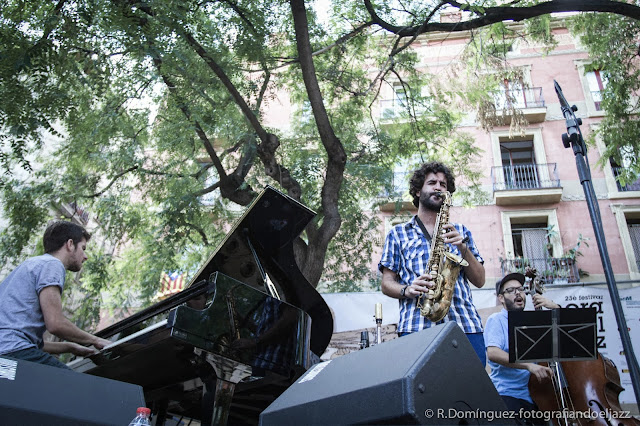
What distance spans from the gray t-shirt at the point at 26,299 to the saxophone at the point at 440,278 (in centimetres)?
236

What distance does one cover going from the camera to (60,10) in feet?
16.9

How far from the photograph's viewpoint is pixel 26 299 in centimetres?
312

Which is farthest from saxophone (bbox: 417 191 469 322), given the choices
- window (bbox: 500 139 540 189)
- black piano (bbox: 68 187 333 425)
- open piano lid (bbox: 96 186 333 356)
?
window (bbox: 500 139 540 189)

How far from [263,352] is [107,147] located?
21.8ft

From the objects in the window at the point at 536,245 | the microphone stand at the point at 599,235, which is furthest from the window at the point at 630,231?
the microphone stand at the point at 599,235

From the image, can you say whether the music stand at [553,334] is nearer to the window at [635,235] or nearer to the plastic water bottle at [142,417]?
the plastic water bottle at [142,417]

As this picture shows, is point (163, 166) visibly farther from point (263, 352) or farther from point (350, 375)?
point (350, 375)

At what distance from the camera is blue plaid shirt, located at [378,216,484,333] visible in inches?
120

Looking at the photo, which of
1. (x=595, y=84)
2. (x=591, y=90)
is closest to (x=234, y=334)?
(x=591, y=90)

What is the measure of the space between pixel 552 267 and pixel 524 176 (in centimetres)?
357

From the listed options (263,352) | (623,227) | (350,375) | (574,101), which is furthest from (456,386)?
(574,101)

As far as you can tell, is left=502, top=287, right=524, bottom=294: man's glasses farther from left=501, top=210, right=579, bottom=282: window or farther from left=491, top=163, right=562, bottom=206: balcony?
left=491, top=163, right=562, bottom=206: balcony

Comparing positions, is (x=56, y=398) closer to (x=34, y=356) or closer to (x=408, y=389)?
(x=34, y=356)

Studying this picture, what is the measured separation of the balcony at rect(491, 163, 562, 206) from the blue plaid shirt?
1400 centimetres
